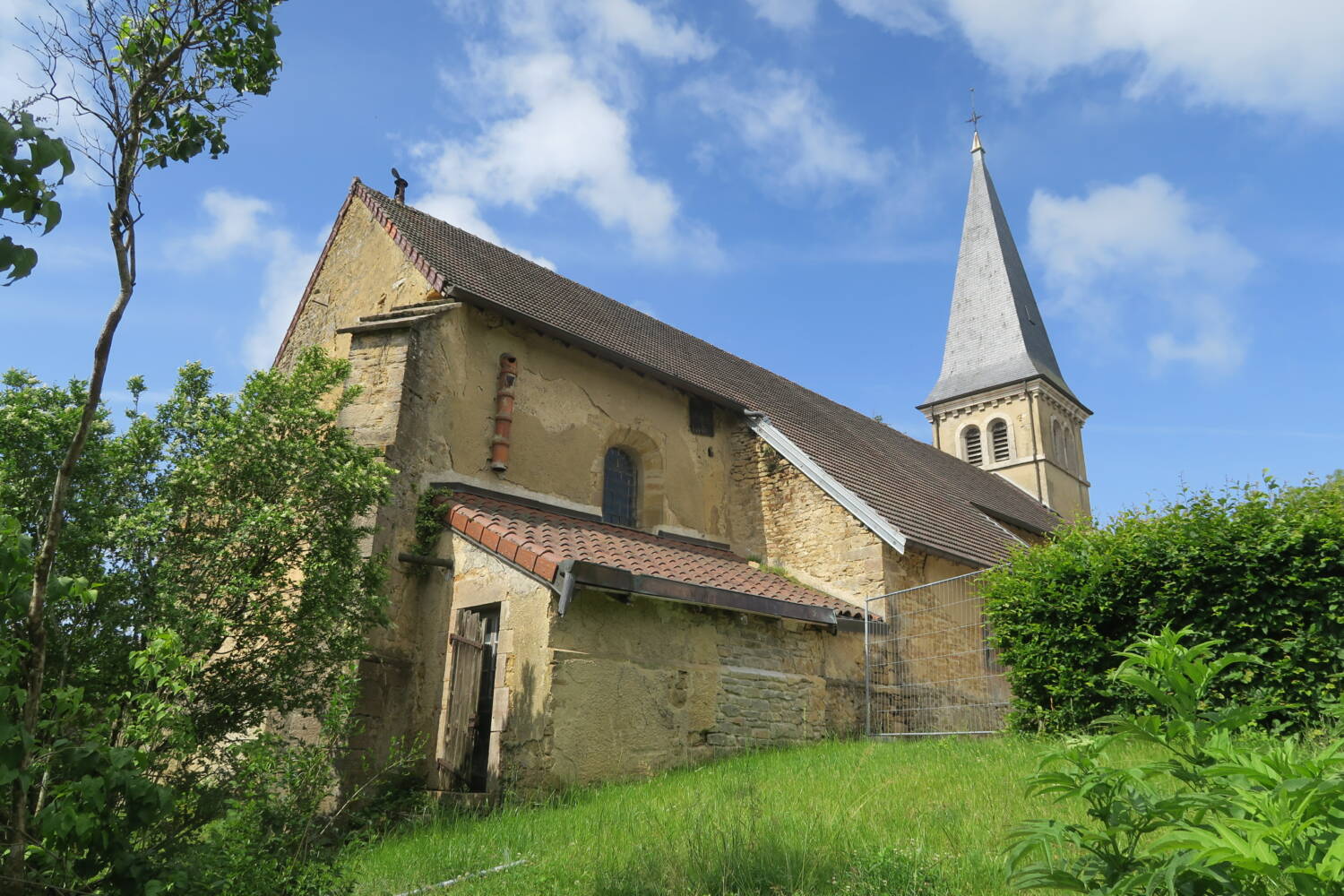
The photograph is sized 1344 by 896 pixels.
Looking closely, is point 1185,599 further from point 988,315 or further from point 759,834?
point 988,315

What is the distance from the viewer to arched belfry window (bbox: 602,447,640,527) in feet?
43.3

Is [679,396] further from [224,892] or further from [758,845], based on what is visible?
[224,892]

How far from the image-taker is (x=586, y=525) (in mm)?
11945

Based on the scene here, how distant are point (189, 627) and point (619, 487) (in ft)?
24.5

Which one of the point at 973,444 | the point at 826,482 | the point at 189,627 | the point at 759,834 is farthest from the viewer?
the point at 973,444

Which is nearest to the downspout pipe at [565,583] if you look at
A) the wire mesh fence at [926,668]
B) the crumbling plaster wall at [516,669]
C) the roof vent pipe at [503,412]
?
the crumbling plaster wall at [516,669]

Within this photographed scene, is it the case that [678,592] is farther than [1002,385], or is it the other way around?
[1002,385]

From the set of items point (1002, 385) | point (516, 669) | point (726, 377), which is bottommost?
point (516, 669)

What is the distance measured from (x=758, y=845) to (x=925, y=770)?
2.88 meters

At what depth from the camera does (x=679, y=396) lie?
1426 centimetres

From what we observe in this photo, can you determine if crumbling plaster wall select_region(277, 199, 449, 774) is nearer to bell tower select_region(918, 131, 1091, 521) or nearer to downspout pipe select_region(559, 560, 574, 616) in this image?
downspout pipe select_region(559, 560, 574, 616)

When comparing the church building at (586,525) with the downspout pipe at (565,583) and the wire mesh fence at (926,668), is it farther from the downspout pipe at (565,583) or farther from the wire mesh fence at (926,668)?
the wire mesh fence at (926,668)

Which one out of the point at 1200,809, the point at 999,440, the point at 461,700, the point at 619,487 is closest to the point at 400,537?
the point at 461,700

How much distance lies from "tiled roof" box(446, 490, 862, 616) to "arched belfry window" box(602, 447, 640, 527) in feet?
1.79
